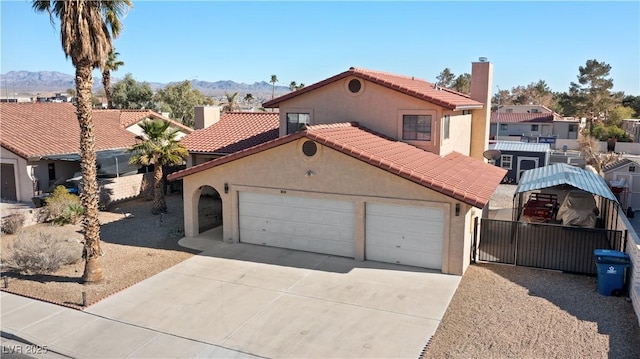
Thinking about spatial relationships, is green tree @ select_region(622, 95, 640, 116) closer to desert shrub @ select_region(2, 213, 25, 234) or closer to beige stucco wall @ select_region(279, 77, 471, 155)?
beige stucco wall @ select_region(279, 77, 471, 155)

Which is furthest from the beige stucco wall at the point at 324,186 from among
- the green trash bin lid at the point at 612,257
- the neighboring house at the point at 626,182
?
the neighboring house at the point at 626,182

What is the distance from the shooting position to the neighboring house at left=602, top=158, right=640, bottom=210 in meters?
22.8

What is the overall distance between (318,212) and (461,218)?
498 cm

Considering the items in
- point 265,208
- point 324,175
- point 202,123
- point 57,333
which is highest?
point 202,123

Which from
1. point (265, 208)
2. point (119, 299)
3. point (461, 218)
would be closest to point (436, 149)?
point (461, 218)

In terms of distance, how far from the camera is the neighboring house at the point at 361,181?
633 inches

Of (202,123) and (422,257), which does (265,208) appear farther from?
(202,123)

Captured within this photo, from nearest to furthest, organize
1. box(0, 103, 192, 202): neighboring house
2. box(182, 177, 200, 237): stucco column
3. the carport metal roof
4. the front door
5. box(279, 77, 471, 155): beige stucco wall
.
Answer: the carport metal roof, box(182, 177, 200, 237): stucco column, box(279, 77, 471, 155): beige stucco wall, box(0, 103, 192, 202): neighboring house, the front door

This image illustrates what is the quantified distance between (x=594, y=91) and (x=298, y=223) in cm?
7324

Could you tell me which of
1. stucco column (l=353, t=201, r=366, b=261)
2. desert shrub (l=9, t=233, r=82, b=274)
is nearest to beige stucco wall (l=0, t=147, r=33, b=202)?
desert shrub (l=9, t=233, r=82, b=274)

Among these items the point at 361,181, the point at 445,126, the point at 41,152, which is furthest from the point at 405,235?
the point at 41,152

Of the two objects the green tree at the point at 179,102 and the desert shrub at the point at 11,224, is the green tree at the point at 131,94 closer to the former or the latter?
the green tree at the point at 179,102

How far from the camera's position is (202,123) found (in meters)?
30.1

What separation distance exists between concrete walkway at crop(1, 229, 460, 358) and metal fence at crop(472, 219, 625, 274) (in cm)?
231
